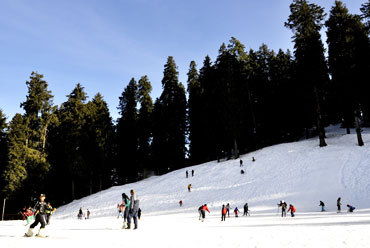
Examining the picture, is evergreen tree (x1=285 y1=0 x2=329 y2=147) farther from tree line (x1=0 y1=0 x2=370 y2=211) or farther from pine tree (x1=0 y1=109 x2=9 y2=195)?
pine tree (x1=0 y1=109 x2=9 y2=195)

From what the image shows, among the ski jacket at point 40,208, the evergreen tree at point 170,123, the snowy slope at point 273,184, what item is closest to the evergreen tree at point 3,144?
the snowy slope at point 273,184

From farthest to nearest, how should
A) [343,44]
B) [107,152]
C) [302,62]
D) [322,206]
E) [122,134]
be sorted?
[122,134] < [107,152] < [302,62] < [343,44] < [322,206]

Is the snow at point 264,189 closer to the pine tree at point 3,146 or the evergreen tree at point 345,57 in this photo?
the evergreen tree at point 345,57

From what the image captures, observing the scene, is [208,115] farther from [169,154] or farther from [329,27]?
[329,27]

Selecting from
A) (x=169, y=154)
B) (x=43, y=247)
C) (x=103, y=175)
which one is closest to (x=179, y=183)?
(x=169, y=154)

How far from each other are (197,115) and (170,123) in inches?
205

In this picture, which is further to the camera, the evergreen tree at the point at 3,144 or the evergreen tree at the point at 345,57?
the evergreen tree at the point at 3,144

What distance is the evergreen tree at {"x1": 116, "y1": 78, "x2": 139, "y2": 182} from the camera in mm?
48719

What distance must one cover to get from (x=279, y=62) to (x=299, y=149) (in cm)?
2051

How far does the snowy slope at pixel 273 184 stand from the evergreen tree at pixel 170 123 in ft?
31.8

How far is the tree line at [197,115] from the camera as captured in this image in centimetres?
3269

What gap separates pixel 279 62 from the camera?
4678cm

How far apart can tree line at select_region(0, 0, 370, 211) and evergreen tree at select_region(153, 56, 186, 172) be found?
19cm

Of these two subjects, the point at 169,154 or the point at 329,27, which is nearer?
the point at 329,27
